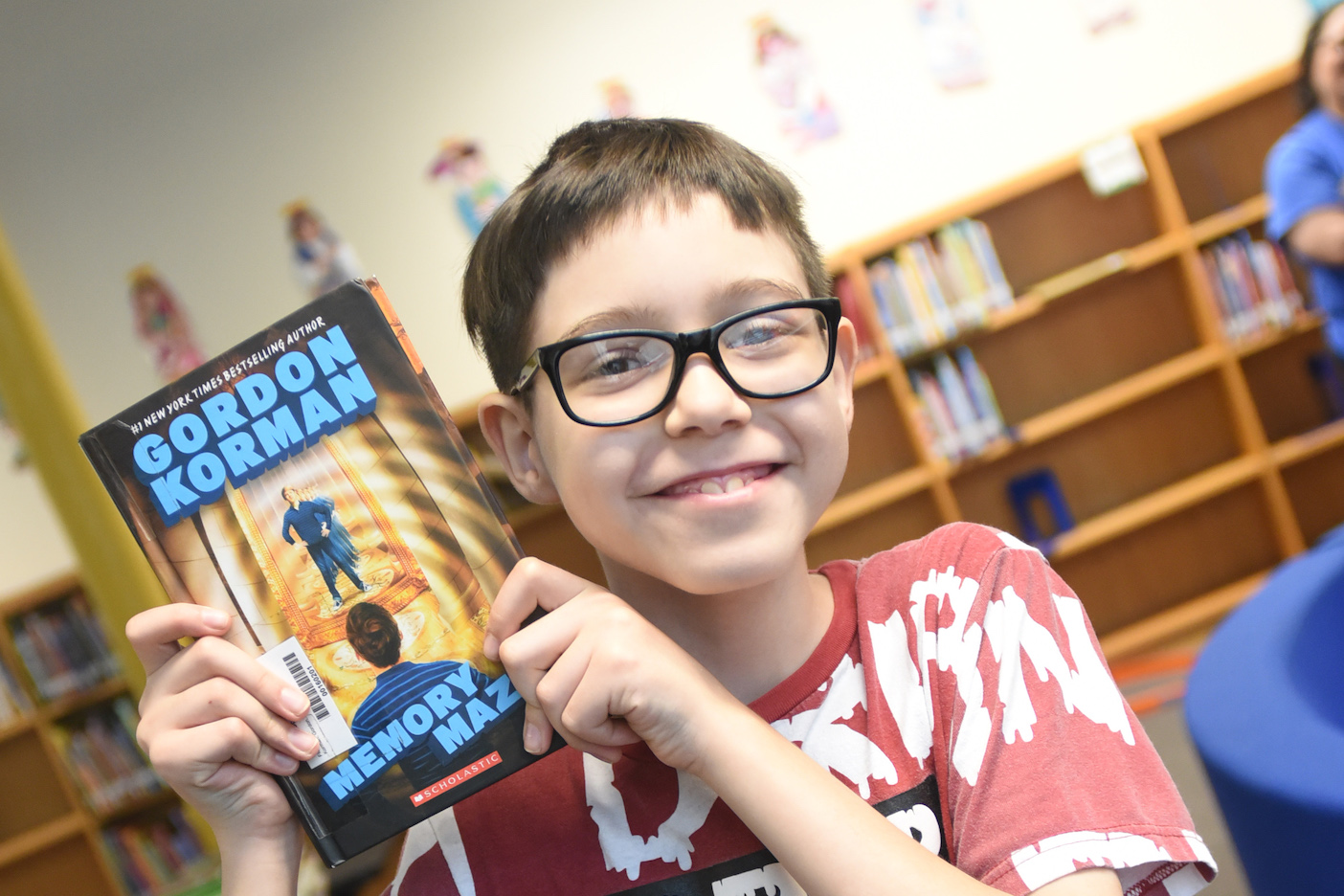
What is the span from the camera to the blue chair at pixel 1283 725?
1.21 metres

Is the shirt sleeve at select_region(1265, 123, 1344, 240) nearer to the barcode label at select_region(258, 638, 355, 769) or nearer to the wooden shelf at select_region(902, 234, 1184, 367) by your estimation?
the wooden shelf at select_region(902, 234, 1184, 367)

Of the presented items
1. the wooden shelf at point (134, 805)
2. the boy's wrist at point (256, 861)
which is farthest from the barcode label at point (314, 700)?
the wooden shelf at point (134, 805)

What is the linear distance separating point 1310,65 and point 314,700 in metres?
3.13

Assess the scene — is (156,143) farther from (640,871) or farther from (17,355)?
(640,871)

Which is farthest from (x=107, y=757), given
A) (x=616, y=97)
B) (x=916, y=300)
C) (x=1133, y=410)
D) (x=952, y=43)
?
(x=952, y=43)

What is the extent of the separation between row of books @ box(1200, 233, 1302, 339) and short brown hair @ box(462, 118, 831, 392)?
3.68 meters

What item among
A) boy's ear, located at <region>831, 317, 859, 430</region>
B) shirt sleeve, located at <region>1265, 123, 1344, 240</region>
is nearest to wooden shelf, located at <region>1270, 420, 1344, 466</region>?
shirt sleeve, located at <region>1265, 123, 1344, 240</region>

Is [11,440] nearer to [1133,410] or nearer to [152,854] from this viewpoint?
[152,854]

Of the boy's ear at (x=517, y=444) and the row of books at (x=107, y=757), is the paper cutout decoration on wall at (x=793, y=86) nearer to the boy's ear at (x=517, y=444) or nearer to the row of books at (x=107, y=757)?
the boy's ear at (x=517, y=444)

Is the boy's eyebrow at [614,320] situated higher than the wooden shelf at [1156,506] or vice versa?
the boy's eyebrow at [614,320]

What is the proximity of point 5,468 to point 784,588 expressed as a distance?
474 centimetres

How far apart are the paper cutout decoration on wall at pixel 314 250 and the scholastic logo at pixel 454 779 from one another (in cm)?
373

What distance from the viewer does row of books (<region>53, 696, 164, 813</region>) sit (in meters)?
4.03

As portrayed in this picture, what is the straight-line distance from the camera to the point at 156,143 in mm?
4113
